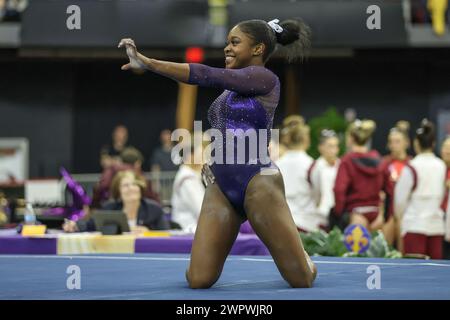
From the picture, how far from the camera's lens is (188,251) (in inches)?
251

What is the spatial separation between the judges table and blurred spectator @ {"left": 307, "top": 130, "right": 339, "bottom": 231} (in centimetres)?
220

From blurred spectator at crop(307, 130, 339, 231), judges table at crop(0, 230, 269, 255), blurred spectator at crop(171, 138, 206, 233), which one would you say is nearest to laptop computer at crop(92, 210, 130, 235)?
judges table at crop(0, 230, 269, 255)

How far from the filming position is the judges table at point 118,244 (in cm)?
639

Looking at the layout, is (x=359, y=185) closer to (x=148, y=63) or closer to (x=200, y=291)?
(x=200, y=291)

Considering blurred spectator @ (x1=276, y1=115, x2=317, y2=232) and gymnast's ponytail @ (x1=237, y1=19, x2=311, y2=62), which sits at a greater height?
gymnast's ponytail @ (x1=237, y1=19, x2=311, y2=62)

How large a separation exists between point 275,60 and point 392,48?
7.31 ft

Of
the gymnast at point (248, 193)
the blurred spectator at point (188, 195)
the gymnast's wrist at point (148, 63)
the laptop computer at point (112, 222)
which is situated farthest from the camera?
the blurred spectator at point (188, 195)

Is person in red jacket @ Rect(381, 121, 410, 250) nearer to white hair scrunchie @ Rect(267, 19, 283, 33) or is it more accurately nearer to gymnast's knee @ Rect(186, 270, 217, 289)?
white hair scrunchie @ Rect(267, 19, 283, 33)

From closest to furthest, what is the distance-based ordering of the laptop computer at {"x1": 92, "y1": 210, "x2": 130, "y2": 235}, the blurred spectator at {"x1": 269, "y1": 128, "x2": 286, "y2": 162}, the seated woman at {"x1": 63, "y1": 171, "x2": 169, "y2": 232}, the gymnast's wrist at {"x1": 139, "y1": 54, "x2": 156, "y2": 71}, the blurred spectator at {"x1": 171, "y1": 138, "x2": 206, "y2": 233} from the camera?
1. the gymnast's wrist at {"x1": 139, "y1": 54, "x2": 156, "y2": 71}
2. the blurred spectator at {"x1": 269, "y1": 128, "x2": 286, "y2": 162}
3. the laptop computer at {"x1": 92, "y1": 210, "x2": 130, "y2": 235}
4. the seated woman at {"x1": 63, "y1": 171, "x2": 169, "y2": 232}
5. the blurred spectator at {"x1": 171, "y1": 138, "x2": 206, "y2": 233}

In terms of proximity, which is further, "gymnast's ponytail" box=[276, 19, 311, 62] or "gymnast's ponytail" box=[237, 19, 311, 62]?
"gymnast's ponytail" box=[276, 19, 311, 62]

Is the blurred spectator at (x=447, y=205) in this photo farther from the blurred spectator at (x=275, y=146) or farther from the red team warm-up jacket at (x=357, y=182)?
the blurred spectator at (x=275, y=146)

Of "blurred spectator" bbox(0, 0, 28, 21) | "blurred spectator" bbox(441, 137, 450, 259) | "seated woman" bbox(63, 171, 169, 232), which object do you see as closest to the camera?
"seated woman" bbox(63, 171, 169, 232)

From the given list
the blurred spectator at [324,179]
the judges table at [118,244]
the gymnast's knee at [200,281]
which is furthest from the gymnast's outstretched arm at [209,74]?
the blurred spectator at [324,179]

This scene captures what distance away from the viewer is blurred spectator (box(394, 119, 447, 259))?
7898 mm
